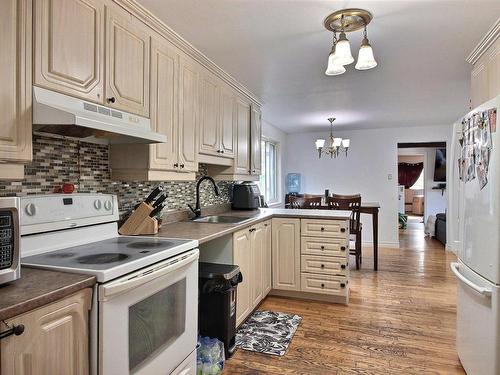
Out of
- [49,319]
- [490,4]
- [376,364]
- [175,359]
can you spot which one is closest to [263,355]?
[376,364]

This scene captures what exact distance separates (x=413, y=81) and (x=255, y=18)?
1993 millimetres

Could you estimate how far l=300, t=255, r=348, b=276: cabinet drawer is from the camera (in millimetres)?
3121

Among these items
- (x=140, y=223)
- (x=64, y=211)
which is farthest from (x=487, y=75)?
(x=64, y=211)

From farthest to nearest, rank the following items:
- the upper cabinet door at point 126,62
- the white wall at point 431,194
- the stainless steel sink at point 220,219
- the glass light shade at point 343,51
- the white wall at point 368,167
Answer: the white wall at point 431,194, the white wall at point 368,167, the stainless steel sink at point 220,219, the glass light shade at point 343,51, the upper cabinet door at point 126,62

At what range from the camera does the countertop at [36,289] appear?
0.88 metres

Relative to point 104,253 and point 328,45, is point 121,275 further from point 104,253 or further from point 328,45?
point 328,45

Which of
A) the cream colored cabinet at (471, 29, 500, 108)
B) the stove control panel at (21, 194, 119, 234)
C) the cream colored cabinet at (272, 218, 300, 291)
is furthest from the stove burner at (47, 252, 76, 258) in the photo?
the cream colored cabinet at (471, 29, 500, 108)

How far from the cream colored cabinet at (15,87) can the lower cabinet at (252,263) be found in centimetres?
147

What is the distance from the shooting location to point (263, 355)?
7.31 feet

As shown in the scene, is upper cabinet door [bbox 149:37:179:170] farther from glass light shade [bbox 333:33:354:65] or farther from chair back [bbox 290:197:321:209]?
chair back [bbox 290:197:321:209]

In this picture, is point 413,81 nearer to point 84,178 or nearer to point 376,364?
point 376,364

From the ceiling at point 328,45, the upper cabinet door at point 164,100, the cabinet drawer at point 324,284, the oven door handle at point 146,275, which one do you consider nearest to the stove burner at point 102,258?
the oven door handle at point 146,275

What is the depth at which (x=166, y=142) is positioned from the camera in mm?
1974

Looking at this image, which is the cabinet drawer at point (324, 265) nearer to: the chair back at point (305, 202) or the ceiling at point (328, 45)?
the chair back at point (305, 202)
